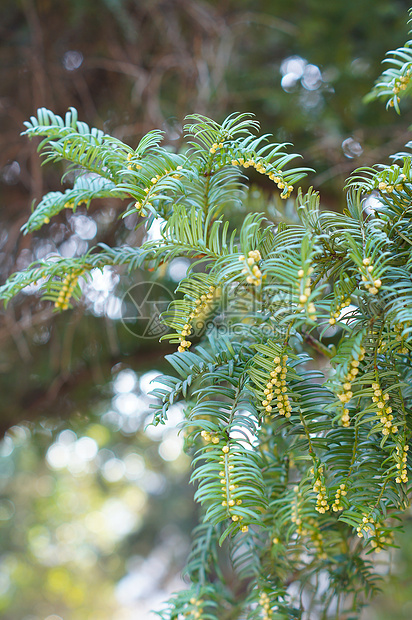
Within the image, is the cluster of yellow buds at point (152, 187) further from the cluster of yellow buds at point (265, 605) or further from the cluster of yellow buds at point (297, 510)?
the cluster of yellow buds at point (265, 605)

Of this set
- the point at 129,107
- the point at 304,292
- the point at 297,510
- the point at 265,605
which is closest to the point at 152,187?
the point at 304,292

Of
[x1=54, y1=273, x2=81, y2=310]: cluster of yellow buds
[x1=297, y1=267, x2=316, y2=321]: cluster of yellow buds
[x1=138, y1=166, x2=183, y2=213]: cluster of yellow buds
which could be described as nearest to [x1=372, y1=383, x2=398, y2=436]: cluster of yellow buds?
[x1=297, y1=267, x2=316, y2=321]: cluster of yellow buds

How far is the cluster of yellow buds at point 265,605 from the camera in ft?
2.36

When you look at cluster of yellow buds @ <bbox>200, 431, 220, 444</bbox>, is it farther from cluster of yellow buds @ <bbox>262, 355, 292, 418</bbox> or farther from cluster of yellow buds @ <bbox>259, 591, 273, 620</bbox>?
cluster of yellow buds @ <bbox>259, 591, 273, 620</bbox>

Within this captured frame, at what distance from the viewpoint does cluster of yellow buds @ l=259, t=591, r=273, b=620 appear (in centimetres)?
72

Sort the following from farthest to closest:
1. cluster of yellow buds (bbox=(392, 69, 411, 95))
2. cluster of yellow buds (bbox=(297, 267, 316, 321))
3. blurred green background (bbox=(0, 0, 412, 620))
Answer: blurred green background (bbox=(0, 0, 412, 620)) < cluster of yellow buds (bbox=(392, 69, 411, 95)) < cluster of yellow buds (bbox=(297, 267, 316, 321))

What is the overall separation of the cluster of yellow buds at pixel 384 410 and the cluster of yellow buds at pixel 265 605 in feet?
1.34

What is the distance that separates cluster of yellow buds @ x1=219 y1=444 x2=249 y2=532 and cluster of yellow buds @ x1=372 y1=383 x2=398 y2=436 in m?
0.17

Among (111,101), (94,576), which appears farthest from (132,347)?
(94,576)

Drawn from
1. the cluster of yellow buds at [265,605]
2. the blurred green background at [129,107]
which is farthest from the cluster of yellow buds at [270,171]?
the blurred green background at [129,107]

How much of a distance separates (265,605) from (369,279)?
0.58 meters

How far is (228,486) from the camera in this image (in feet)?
1.57

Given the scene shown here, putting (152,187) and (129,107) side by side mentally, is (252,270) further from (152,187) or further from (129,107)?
(129,107)

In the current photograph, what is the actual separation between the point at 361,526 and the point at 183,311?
1.03 feet
